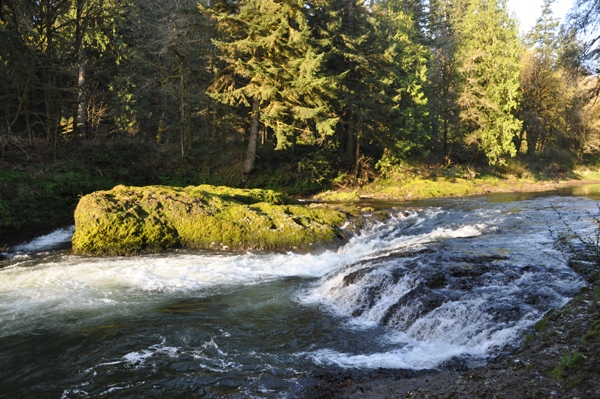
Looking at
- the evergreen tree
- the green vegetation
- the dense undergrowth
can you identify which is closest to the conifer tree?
the dense undergrowth

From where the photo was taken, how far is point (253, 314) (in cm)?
793

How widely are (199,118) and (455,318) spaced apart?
96.5 ft

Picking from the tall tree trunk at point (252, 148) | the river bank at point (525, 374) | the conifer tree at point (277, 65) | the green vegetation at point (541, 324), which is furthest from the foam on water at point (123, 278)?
the tall tree trunk at point (252, 148)

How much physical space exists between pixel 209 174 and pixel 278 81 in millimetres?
7318

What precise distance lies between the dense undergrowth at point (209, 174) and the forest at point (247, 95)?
105 mm

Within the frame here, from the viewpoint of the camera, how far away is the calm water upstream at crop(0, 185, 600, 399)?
5.74 metres

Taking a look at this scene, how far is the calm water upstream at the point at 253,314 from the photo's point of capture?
18.8ft

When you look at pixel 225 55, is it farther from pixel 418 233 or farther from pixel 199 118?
pixel 418 233

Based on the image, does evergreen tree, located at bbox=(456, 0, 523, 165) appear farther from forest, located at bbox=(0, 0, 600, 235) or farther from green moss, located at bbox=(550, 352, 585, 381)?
green moss, located at bbox=(550, 352, 585, 381)

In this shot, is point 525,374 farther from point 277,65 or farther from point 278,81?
point 277,65

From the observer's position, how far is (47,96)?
66.7ft

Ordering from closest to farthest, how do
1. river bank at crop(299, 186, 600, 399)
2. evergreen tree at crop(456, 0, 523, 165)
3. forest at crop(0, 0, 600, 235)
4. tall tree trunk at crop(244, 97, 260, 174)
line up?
river bank at crop(299, 186, 600, 399), forest at crop(0, 0, 600, 235), tall tree trunk at crop(244, 97, 260, 174), evergreen tree at crop(456, 0, 523, 165)

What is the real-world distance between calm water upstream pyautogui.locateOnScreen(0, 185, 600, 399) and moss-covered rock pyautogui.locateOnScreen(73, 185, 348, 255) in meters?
0.63

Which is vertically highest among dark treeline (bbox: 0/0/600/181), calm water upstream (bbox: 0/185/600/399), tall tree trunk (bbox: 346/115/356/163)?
dark treeline (bbox: 0/0/600/181)
